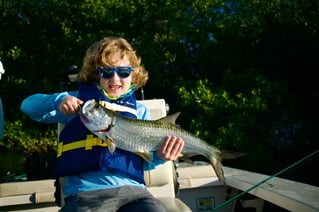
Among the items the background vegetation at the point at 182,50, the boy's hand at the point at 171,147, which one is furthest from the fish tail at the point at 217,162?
the background vegetation at the point at 182,50

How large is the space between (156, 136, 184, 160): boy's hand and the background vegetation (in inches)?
536

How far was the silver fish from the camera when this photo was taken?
2641 millimetres

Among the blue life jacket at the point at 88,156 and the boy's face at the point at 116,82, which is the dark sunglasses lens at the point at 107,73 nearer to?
the boy's face at the point at 116,82

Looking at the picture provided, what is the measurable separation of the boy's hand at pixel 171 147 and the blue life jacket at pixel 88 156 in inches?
8.8

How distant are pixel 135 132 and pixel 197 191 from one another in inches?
84.1

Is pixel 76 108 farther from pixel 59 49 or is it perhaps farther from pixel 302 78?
pixel 302 78

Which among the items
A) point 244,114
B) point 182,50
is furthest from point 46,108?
point 182,50

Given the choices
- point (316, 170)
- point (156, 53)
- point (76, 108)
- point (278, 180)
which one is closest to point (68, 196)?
point (76, 108)

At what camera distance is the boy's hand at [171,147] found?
284 cm

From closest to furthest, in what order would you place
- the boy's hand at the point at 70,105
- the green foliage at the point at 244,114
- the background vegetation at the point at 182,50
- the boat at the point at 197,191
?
the boy's hand at the point at 70,105 < the boat at the point at 197,191 < the green foliage at the point at 244,114 < the background vegetation at the point at 182,50

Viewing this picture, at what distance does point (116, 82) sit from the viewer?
304cm

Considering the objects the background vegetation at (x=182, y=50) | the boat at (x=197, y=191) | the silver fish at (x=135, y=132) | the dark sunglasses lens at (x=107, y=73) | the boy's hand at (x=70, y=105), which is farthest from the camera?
the background vegetation at (x=182, y=50)

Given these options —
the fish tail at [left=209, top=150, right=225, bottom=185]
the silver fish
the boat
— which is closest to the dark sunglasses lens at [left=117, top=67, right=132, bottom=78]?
A: the silver fish

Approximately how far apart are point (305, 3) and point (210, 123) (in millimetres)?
6770
